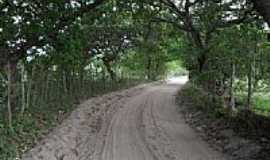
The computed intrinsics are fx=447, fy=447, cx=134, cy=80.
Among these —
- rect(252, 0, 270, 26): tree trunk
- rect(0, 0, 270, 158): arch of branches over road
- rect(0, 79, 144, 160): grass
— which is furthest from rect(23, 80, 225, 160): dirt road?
rect(252, 0, 270, 26): tree trunk

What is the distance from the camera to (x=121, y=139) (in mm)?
13078

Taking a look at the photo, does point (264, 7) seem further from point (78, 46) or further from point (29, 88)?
point (29, 88)

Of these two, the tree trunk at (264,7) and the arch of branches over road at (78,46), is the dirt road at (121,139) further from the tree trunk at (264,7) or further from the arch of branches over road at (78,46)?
the tree trunk at (264,7)

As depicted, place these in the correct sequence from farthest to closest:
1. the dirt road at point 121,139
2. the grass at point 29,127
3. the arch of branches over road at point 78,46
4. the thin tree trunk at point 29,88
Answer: the thin tree trunk at point 29,88 < the arch of branches over road at point 78,46 < the dirt road at point 121,139 < the grass at point 29,127

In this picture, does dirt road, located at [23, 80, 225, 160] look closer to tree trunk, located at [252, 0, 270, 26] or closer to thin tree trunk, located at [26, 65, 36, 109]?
thin tree trunk, located at [26, 65, 36, 109]

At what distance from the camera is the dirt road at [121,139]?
35.6 ft

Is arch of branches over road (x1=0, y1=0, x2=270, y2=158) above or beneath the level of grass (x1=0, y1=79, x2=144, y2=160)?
above

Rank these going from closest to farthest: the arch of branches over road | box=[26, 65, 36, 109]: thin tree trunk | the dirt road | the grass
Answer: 1. the grass
2. the dirt road
3. the arch of branches over road
4. box=[26, 65, 36, 109]: thin tree trunk

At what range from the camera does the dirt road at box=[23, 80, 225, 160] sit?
1085cm

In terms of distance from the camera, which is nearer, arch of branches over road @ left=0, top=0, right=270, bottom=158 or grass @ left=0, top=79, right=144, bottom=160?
grass @ left=0, top=79, right=144, bottom=160

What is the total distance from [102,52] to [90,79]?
24.6 feet

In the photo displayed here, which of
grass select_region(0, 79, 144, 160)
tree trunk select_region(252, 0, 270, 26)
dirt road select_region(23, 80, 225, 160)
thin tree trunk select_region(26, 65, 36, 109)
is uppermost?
tree trunk select_region(252, 0, 270, 26)

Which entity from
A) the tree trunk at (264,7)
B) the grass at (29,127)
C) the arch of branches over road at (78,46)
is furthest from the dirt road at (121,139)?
the tree trunk at (264,7)

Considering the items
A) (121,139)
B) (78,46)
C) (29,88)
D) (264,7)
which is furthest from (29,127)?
(264,7)
